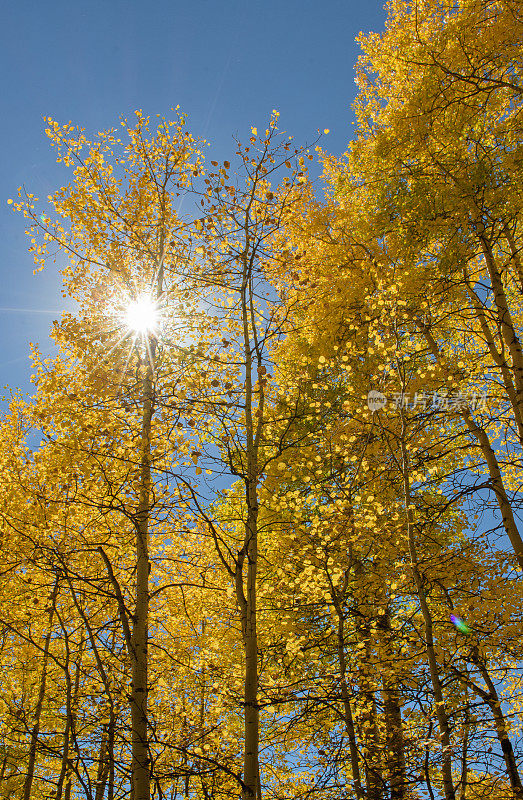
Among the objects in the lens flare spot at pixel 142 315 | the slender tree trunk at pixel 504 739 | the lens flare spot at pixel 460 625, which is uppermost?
the lens flare spot at pixel 142 315

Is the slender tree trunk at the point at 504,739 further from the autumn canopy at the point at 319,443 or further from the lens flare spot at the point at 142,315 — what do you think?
the lens flare spot at the point at 142,315

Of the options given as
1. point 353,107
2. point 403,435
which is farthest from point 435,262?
point 353,107

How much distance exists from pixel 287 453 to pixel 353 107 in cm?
606

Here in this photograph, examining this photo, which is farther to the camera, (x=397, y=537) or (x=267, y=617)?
(x=267, y=617)

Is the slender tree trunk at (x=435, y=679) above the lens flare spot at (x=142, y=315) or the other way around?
the other way around

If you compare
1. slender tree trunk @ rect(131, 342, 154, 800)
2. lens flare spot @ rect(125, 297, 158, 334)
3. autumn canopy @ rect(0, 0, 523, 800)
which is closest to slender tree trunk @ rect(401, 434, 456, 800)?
autumn canopy @ rect(0, 0, 523, 800)

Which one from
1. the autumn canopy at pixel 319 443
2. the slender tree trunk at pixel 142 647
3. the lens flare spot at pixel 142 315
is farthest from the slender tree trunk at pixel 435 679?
the lens flare spot at pixel 142 315

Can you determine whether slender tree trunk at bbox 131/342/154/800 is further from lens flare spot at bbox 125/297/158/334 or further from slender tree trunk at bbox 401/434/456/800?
slender tree trunk at bbox 401/434/456/800

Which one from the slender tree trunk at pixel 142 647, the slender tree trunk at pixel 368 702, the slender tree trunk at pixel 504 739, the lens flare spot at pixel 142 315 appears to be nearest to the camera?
the slender tree trunk at pixel 142 647

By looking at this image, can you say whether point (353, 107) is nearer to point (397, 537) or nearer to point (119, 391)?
point (119, 391)

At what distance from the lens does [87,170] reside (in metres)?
5.99

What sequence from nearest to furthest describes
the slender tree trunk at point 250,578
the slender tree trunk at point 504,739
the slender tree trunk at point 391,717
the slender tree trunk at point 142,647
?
the slender tree trunk at point 250,578 → the slender tree trunk at point 142,647 → the slender tree trunk at point 504,739 → the slender tree trunk at point 391,717

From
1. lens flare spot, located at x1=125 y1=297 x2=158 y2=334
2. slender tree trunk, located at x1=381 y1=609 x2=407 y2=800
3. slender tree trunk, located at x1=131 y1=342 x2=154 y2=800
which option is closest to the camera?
slender tree trunk, located at x1=131 y1=342 x2=154 y2=800

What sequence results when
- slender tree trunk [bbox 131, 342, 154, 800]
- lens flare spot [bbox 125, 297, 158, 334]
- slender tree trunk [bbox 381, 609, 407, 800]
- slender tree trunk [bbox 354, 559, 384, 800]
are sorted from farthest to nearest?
1. lens flare spot [bbox 125, 297, 158, 334]
2. slender tree trunk [bbox 354, 559, 384, 800]
3. slender tree trunk [bbox 381, 609, 407, 800]
4. slender tree trunk [bbox 131, 342, 154, 800]
